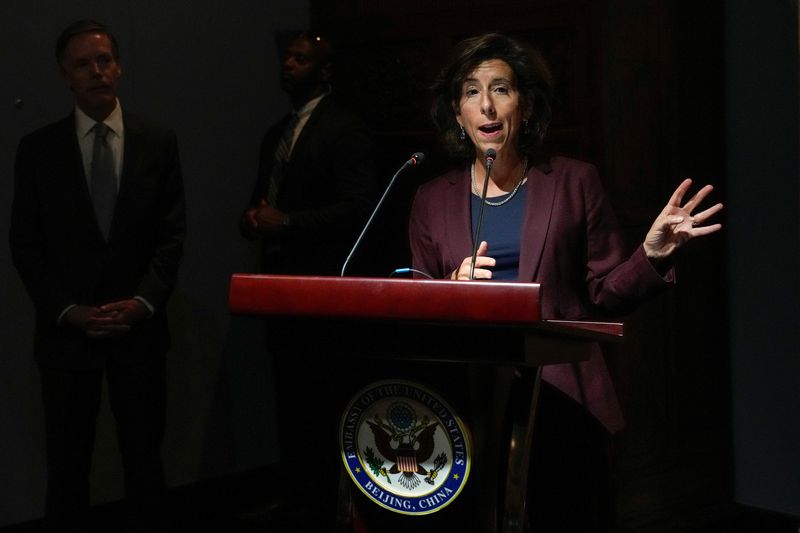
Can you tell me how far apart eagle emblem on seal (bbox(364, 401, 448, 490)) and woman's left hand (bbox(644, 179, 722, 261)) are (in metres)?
0.64

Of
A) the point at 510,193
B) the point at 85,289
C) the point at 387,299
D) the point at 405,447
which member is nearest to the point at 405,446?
the point at 405,447

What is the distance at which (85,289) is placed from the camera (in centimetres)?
370

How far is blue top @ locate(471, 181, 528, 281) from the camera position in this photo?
2686 millimetres

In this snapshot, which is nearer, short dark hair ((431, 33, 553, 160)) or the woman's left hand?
the woman's left hand

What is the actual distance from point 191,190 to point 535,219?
2.54 meters

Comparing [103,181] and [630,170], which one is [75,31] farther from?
[630,170]

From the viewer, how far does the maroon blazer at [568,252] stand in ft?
8.63

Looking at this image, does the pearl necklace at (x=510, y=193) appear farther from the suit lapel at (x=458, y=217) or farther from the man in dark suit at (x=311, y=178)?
the man in dark suit at (x=311, y=178)

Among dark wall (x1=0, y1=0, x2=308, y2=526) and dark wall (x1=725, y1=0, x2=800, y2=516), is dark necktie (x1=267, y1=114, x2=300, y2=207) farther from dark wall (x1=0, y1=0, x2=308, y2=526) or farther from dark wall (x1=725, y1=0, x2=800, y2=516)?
dark wall (x1=725, y1=0, x2=800, y2=516)

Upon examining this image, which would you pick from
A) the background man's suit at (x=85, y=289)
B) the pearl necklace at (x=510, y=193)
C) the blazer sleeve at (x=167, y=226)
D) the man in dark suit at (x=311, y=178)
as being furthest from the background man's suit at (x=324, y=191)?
the pearl necklace at (x=510, y=193)

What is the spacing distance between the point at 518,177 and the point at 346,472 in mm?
848

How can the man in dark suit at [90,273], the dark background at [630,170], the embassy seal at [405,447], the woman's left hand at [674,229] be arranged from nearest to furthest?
the embassy seal at [405,447]
the woman's left hand at [674,229]
the man in dark suit at [90,273]
the dark background at [630,170]

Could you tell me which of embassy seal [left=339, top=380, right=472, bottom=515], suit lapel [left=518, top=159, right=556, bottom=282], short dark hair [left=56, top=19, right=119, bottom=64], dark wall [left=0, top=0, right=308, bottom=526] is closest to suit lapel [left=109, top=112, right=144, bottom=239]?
short dark hair [left=56, top=19, right=119, bottom=64]

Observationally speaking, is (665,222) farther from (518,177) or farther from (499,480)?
(499,480)
